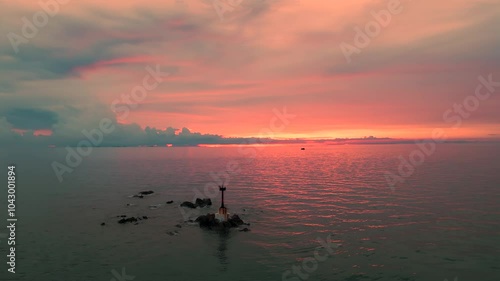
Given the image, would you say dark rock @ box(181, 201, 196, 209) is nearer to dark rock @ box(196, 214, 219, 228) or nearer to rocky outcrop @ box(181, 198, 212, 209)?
rocky outcrop @ box(181, 198, 212, 209)

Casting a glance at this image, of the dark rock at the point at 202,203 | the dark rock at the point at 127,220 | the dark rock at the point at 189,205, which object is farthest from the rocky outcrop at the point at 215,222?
the dark rock at the point at 202,203

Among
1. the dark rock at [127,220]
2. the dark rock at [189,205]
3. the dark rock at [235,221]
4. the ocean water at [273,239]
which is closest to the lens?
the ocean water at [273,239]

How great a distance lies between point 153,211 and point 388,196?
6158 centimetres

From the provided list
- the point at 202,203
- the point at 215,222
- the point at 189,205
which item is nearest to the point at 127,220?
the point at 189,205

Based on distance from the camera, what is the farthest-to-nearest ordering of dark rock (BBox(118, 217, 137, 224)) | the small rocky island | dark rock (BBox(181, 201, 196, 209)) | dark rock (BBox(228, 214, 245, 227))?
dark rock (BBox(181, 201, 196, 209)) → dark rock (BBox(118, 217, 137, 224)) → dark rock (BBox(228, 214, 245, 227)) → the small rocky island

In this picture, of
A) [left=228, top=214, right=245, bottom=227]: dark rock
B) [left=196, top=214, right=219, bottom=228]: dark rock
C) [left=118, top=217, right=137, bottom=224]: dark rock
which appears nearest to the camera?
[left=196, top=214, right=219, bottom=228]: dark rock

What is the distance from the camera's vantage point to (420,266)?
132 ft

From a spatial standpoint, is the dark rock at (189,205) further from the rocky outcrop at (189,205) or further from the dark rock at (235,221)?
the dark rock at (235,221)

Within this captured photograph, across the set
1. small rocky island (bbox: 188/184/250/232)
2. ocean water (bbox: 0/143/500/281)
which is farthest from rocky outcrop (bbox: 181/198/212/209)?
small rocky island (bbox: 188/184/250/232)

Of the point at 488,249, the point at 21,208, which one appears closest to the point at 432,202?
the point at 488,249

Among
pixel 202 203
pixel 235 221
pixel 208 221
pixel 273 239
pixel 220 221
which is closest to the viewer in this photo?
pixel 273 239

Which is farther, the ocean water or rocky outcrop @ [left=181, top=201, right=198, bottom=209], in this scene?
rocky outcrop @ [left=181, top=201, right=198, bottom=209]

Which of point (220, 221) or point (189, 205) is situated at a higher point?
point (220, 221)

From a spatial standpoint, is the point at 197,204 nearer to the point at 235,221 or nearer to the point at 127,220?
the point at 127,220
